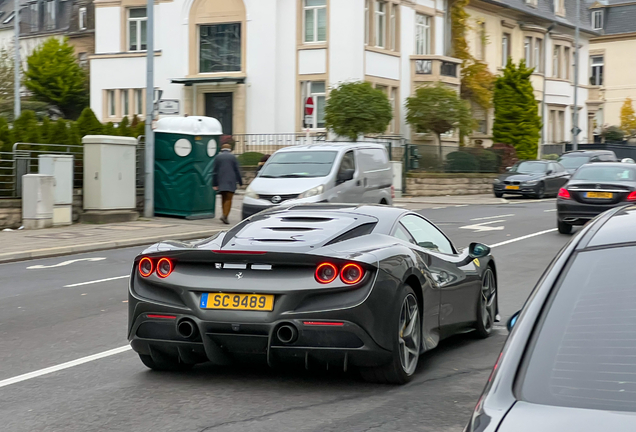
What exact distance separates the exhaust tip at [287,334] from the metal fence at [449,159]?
31.0m

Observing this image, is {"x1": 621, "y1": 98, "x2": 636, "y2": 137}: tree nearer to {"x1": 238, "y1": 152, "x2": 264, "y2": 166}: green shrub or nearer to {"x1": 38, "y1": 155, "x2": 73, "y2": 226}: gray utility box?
{"x1": 238, "y1": 152, "x2": 264, "y2": 166}: green shrub

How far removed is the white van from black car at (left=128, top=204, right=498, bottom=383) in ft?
39.6

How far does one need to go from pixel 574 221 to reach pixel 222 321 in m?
14.6

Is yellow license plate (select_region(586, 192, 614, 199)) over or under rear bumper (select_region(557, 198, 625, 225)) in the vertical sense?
over

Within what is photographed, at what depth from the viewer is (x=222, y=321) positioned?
6000 mm

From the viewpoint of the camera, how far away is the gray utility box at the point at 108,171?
20875 mm

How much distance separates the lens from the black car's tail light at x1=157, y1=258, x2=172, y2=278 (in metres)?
6.33

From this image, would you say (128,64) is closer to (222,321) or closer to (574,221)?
(574,221)

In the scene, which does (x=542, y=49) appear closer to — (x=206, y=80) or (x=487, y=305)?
(x=206, y=80)

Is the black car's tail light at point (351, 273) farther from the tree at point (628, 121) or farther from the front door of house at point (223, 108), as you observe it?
the tree at point (628, 121)

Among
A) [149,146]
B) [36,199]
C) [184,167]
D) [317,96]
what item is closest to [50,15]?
[317,96]

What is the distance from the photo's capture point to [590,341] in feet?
8.95

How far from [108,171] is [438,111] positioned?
2010 cm

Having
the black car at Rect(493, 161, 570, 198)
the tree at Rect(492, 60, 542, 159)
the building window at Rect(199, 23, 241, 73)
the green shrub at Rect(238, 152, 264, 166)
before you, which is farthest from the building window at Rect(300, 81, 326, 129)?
the tree at Rect(492, 60, 542, 159)
